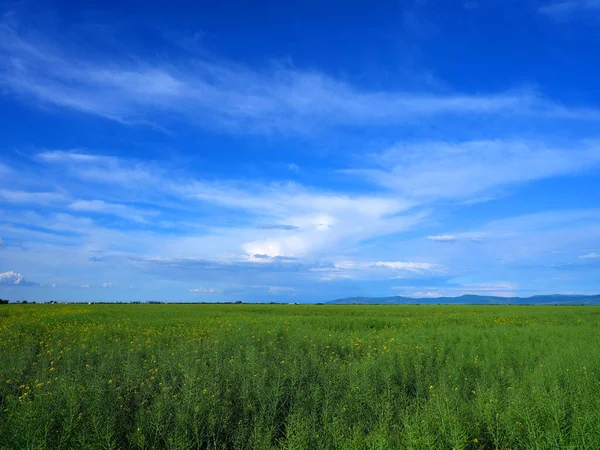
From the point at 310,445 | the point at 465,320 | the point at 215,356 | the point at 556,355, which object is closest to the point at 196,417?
the point at 310,445

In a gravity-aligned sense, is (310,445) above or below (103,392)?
below

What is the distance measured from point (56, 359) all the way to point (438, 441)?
37.8ft

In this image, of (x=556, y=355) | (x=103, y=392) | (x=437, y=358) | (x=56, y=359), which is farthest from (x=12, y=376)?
(x=556, y=355)

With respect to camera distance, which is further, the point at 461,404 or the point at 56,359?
the point at 56,359

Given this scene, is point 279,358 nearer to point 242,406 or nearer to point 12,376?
point 242,406

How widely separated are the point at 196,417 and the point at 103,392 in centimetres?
211

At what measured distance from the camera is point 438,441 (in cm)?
602

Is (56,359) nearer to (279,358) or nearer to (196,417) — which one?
(279,358)

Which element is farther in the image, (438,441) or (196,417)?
(196,417)

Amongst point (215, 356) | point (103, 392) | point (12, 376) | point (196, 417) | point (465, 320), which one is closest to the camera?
point (196, 417)

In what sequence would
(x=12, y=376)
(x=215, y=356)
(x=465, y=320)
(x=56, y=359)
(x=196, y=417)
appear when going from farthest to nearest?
(x=465, y=320)
(x=56, y=359)
(x=215, y=356)
(x=12, y=376)
(x=196, y=417)

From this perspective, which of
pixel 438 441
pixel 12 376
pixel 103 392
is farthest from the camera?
pixel 12 376

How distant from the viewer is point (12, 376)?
9.97 m

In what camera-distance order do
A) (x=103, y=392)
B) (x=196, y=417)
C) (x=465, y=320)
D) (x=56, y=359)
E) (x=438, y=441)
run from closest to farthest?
(x=438, y=441) < (x=196, y=417) < (x=103, y=392) < (x=56, y=359) < (x=465, y=320)
